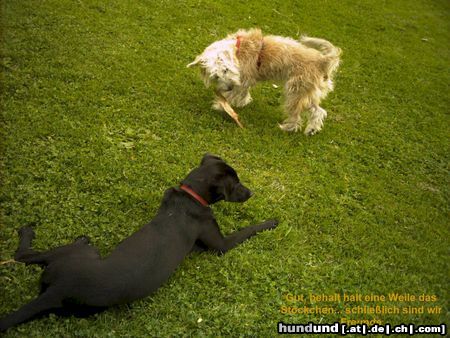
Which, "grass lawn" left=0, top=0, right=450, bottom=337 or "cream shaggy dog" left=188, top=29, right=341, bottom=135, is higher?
"cream shaggy dog" left=188, top=29, right=341, bottom=135

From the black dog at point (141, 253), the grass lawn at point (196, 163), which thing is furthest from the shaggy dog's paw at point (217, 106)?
the black dog at point (141, 253)

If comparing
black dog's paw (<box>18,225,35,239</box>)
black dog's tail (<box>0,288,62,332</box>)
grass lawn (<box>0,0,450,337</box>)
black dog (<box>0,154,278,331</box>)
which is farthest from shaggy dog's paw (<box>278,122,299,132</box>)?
black dog's tail (<box>0,288,62,332</box>)

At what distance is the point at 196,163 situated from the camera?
5090 millimetres

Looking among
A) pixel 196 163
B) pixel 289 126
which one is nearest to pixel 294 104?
pixel 289 126

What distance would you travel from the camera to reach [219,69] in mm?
5695

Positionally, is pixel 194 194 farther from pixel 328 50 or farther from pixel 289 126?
pixel 328 50

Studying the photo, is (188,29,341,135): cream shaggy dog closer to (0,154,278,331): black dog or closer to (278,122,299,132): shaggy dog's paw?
(278,122,299,132): shaggy dog's paw

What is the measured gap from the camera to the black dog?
2992 mm

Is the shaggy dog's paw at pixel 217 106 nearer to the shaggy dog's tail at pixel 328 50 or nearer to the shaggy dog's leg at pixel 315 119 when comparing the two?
the shaggy dog's leg at pixel 315 119

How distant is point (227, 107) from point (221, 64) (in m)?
0.63

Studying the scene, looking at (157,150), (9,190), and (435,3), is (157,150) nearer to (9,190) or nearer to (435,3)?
(9,190)

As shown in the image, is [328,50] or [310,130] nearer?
[328,50]

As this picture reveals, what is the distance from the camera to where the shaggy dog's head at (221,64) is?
5.68 metres

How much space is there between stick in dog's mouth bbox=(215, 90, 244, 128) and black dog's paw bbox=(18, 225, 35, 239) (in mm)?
3126
